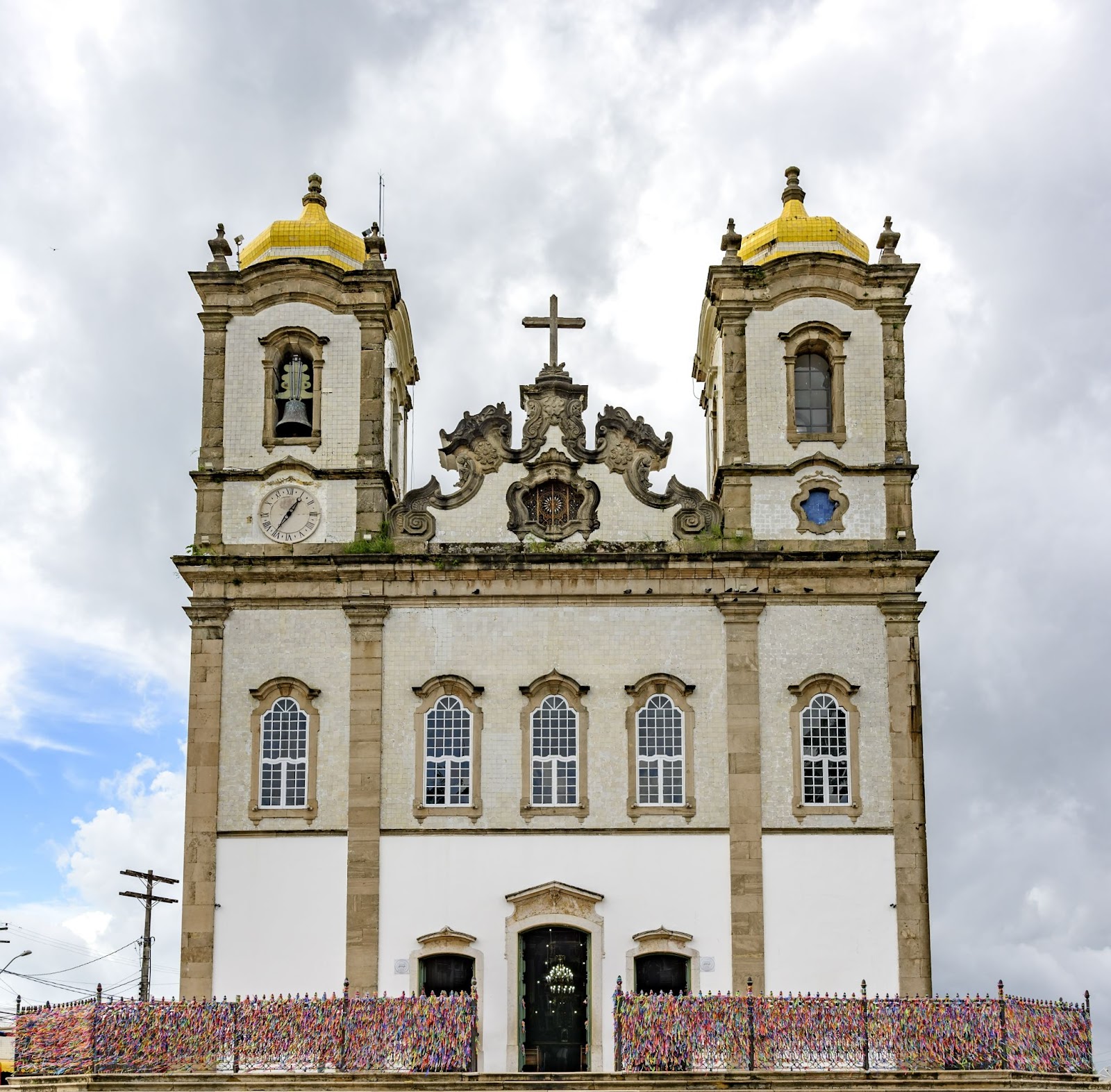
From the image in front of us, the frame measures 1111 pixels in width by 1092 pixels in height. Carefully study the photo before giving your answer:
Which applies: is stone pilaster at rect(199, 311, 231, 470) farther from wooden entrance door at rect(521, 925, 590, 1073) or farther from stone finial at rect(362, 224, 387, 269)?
wooden entrance door at rect(521, 925, 590, 1073)

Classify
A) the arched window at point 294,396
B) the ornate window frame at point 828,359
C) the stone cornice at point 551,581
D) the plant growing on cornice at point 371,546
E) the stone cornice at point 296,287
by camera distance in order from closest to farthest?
1. the stone cornice at point 551,581
2. the plant growing on cornice at point 371,546
3. the ornate window frame at point 828,359
4. the arched window at point 294,396
5. the stone cornice at point 296,287

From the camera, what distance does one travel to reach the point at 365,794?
108 feet

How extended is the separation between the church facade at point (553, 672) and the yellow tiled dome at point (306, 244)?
80 millimetres

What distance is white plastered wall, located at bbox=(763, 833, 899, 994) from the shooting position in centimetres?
3203

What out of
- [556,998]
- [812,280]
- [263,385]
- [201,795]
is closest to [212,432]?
[263,385]

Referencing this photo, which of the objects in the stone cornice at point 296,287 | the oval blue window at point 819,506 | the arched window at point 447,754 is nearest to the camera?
the arched window at point 447,754

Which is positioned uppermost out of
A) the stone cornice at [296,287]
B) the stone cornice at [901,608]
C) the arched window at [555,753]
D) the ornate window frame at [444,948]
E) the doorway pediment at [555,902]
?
the stone cornice at [296,287]

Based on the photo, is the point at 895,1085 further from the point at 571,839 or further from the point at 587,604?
the point at 587,604

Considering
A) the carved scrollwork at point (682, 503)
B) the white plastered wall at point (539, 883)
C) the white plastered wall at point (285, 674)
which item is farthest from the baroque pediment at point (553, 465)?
the white plastered wall at point (539, 883)

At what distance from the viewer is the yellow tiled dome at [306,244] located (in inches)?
1422

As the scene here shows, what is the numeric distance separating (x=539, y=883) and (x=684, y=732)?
3.75m

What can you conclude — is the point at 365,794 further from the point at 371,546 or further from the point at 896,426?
the point at 896,426

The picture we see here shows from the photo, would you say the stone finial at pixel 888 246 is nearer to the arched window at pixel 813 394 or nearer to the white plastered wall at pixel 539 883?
the arched window at pixel 813 394

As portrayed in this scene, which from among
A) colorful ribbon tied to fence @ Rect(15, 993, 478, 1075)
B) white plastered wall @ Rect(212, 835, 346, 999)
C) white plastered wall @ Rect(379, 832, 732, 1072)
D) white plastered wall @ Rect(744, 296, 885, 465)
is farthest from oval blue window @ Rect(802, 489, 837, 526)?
colorful ribbon tied to fence @ Rect(15, 993, 478, 1075)
